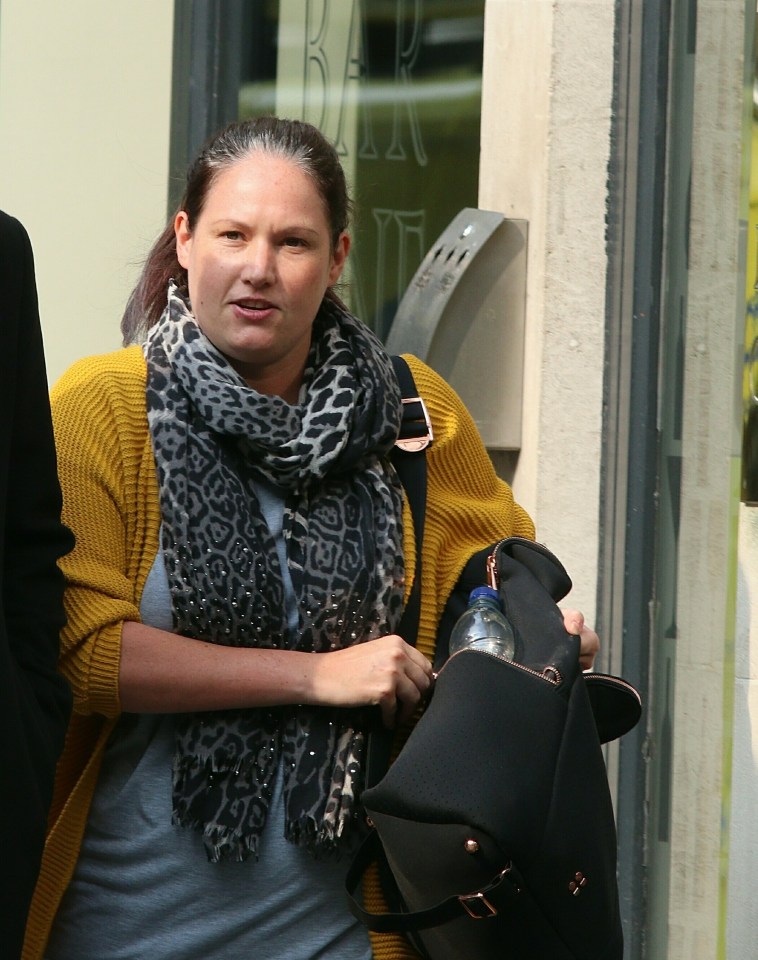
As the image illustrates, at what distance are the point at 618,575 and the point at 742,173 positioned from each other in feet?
3.43

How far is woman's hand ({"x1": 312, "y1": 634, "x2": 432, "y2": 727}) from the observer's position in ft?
6.96

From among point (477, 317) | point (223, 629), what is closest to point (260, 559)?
point (223, 629)

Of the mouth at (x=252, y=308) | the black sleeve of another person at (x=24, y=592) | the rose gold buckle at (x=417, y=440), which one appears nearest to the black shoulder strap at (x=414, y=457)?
the rose gold buckle at (x=417, y=440)

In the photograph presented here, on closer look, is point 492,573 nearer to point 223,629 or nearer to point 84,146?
point 223,629

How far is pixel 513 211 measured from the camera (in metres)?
3.87

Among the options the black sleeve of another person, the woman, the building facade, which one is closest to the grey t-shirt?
the woman

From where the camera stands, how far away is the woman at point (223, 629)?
6.87 feet

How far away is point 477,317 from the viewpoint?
12.4ft

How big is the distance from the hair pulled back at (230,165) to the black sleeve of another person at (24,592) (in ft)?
2.01

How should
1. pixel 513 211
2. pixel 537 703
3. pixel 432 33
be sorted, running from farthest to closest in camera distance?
1. pixel 432 33
2. pixel 513 211
3. pixel 537 703

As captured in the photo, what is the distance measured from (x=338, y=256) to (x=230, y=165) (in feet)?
0.84

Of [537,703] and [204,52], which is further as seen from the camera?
[204,52]

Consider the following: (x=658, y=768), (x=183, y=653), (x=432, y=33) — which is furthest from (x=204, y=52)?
(x=183, y=653)

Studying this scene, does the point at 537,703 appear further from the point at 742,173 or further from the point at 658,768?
the point at 742,173
